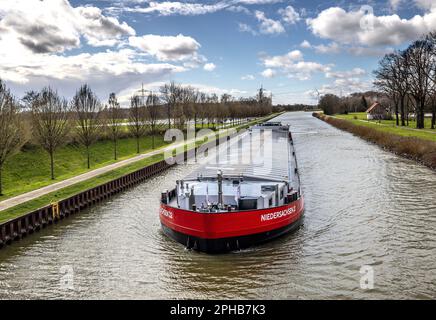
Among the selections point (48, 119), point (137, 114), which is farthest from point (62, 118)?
point (137, 114)

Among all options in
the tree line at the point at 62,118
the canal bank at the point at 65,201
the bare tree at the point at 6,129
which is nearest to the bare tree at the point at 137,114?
the tree line at the point at 62,118

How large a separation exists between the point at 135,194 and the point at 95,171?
7.24m

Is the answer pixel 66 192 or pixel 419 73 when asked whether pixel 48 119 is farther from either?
pixel 419 73

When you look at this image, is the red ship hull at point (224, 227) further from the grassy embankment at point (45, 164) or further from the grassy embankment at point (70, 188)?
the grassy embankment at point (45, 164)

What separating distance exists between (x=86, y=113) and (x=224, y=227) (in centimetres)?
3243

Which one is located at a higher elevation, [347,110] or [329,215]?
[347,110]

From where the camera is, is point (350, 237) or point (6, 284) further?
point (350, 237)

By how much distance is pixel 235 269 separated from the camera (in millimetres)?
17312

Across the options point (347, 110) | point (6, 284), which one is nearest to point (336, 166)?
point (6, 284)

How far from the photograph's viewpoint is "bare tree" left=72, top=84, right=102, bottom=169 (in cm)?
4538

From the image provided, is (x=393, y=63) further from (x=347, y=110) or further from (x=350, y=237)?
(x=347, y=110)

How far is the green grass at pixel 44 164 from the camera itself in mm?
38175

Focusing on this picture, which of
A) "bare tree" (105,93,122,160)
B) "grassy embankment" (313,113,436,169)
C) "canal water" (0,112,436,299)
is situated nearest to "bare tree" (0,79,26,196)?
"canal water" (0,112,436,299)

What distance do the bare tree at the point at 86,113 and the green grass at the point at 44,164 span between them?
3413mm
